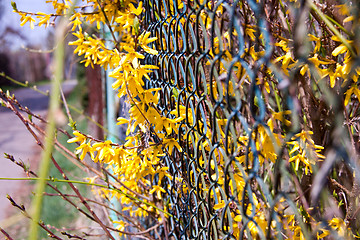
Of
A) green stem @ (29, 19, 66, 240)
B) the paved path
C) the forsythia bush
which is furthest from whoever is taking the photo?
the paved path

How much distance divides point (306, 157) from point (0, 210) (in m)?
4.88

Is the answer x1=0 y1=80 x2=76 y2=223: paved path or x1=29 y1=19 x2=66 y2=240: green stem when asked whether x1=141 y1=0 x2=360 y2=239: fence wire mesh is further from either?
x1=0 y1=80 x2=76 y2=223: paved path

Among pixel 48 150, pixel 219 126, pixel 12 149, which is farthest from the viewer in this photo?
pixel 12 149

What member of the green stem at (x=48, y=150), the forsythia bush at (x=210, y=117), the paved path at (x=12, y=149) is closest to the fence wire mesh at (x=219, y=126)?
the forsythia bush at (x=210, y=117)

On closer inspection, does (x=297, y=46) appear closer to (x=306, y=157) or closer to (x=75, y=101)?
(x=306, y=157)

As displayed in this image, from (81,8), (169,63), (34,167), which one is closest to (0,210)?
(34,167)

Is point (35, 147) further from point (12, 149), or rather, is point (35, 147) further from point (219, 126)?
point (219, 126)

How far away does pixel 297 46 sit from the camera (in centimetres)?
51

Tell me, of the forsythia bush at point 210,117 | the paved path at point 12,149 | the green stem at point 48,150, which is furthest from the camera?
the paved path at point 12,149

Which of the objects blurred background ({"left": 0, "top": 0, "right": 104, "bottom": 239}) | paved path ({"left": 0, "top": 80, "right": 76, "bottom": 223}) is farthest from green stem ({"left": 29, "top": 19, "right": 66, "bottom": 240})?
paved path ({"left": 0, "top": 80, "right": 76, "bottom": 223})

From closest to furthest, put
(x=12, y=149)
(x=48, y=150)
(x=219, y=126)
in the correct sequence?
(x=48, y=150)
(x=219, y=126)
(x=12, y=149)

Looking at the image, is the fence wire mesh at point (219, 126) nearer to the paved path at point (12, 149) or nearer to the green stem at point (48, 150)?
the green stem at point (48, 150)

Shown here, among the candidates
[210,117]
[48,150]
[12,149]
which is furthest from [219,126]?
[12,149]

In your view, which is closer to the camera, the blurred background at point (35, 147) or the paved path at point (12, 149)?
the blurred background at point (35, 147)
